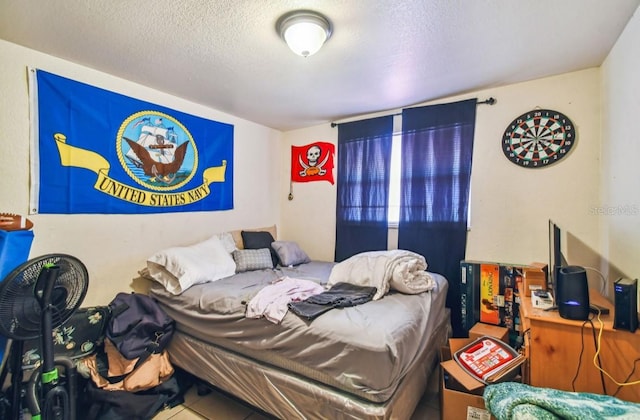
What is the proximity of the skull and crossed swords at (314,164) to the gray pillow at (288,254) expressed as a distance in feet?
3.15

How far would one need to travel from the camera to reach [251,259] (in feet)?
9.34

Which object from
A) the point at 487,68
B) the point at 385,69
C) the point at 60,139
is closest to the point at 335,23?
the point at 385,69

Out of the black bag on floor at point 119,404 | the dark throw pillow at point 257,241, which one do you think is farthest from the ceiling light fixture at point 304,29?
the black bag on floor at point 119,404

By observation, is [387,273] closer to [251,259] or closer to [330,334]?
[330,334]

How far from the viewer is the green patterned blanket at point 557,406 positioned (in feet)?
3.26

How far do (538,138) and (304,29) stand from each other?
80.8 inches

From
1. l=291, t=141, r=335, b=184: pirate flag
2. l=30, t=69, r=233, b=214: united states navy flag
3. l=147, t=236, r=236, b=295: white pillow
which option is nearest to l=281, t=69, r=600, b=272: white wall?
l=291, t=141, r=335, b=184: pirate flag

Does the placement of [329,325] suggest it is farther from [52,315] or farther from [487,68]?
[487,68]

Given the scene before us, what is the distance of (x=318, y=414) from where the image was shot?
4.83 ft

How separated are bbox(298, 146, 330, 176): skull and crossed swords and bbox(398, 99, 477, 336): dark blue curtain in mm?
1012

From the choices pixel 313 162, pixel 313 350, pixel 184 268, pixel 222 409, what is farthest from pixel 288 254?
pixel 313 350

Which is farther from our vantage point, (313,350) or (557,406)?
(313,350)

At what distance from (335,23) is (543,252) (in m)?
2.34

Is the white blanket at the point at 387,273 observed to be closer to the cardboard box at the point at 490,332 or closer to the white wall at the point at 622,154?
the cardboard box at the point at 490,332
